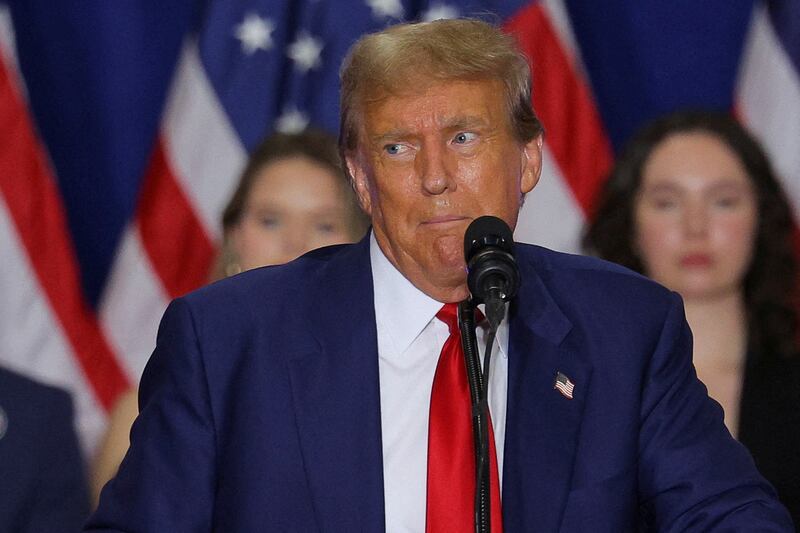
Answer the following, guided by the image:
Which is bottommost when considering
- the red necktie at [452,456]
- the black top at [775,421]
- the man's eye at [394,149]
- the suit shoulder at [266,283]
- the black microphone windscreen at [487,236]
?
the black top at [775,421]

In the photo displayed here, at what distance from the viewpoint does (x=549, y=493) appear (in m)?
1.91

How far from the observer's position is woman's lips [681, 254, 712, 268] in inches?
137

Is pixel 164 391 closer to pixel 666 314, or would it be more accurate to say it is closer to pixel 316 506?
pixel 316 506

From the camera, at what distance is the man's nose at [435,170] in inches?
75.7

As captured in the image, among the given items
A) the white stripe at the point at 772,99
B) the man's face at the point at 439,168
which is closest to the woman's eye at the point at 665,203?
the white stripe at the point at 772,99

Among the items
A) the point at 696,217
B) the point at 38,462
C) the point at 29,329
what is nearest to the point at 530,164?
the point at 38,462

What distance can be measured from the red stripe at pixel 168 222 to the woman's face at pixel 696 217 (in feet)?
4.20

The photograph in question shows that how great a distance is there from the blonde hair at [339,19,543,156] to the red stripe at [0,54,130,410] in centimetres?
206

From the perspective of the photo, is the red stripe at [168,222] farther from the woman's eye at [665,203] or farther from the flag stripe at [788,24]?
the flag stripe at [788,24]

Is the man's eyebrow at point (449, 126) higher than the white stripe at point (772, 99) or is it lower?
lower

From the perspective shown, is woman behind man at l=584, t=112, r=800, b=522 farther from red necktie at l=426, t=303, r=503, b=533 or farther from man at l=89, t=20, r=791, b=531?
red necktie at l=426, t=303, r=503, b=533

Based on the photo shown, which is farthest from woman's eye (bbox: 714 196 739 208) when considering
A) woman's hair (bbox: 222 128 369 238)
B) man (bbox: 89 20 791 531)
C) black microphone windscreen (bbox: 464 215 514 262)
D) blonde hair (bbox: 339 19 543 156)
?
black microphone windscreen (bbox: 464 215 514 262)

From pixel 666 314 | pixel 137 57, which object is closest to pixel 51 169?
pixel 137 57

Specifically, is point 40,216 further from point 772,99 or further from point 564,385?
point 564,385
